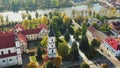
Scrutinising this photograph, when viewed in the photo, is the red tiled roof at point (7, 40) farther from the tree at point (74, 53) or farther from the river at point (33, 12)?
the river at point (33, 12)

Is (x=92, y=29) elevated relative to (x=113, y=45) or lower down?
elevated

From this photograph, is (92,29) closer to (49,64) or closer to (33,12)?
(49,64)

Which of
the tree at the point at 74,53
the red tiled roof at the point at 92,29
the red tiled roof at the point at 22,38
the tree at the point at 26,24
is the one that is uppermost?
the tree at the point at 26,24

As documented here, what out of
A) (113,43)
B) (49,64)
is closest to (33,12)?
(113,43)

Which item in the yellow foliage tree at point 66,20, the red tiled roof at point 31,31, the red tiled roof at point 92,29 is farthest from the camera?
the yellow foliage tree at point 66,20

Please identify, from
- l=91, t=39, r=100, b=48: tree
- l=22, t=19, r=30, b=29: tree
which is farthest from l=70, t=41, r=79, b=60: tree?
l=22, t=19, r=30, b=29: tree

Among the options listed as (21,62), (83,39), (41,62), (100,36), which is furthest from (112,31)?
(21,62)

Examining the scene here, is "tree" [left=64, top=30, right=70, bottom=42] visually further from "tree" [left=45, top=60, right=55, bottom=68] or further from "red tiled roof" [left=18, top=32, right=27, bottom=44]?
"tree" [left=45, top=60, right=55, bottom=68]

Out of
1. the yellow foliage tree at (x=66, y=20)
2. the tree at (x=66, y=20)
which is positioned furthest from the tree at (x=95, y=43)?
the yellow foliage tree at (x=66, y=20)
